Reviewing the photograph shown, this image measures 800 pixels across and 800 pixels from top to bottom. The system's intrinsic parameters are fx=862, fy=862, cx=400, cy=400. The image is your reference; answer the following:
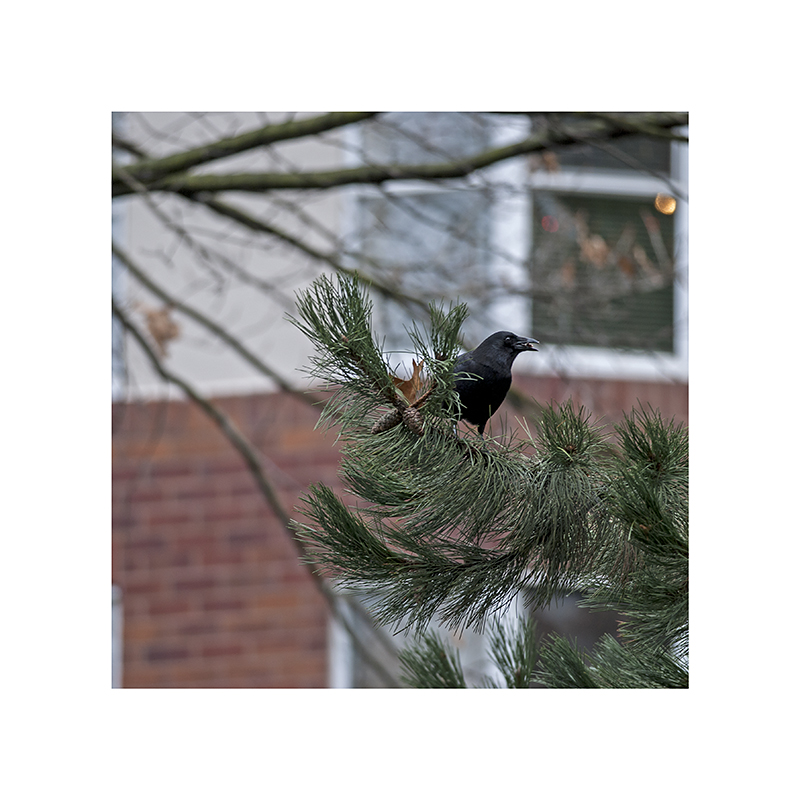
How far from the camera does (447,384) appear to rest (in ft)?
2.24

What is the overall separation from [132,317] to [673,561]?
6.02 feet

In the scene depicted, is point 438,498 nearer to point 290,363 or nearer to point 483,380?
point 483,380

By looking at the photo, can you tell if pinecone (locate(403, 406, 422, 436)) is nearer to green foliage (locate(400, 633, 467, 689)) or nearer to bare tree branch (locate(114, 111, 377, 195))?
green foliage (locate(400, 633, 467, 689))

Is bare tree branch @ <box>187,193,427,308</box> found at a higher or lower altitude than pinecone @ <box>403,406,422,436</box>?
higher

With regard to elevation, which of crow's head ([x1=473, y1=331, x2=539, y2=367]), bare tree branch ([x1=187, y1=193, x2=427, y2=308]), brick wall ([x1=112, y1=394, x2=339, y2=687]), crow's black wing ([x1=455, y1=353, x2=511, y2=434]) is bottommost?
brick wall ([x1=112, y1=394, x2=339, y2=687])

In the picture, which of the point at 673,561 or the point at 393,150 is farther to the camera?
the point at 393,150

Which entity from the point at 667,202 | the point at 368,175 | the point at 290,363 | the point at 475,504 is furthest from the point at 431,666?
the point at 290,363

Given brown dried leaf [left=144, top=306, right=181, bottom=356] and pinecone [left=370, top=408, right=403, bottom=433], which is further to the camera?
brown dried leaf [left=144, top=306, right=181, bottom=356]

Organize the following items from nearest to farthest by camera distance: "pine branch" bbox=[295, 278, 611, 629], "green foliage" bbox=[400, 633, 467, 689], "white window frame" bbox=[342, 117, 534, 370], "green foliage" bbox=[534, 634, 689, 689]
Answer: "pine branch" bbox=[295, 278, 611, 629] → "green foliage" bbox=[534, 634, 689, 689] → "green foliage" bbox=[400, 633, 467, 689] → "white window frame" bbox=[342, 117, 534, 370]

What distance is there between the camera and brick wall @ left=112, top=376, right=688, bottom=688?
2.57 m

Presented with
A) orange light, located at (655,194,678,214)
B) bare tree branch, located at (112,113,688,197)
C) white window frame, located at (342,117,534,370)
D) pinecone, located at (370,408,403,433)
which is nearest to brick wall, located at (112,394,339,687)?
white window frame, located at (342,117,534,370)
